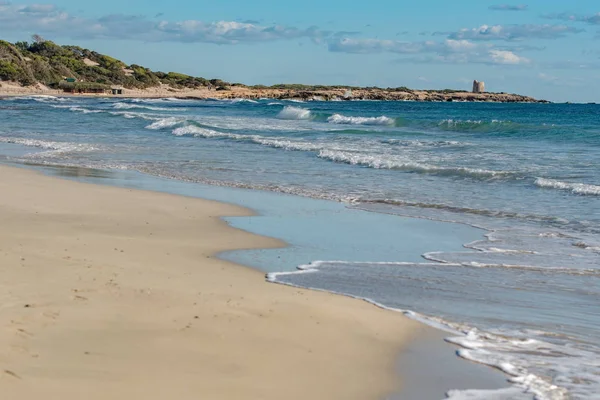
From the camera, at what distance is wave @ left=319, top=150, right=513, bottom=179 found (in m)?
18.8

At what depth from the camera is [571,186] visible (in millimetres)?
16344

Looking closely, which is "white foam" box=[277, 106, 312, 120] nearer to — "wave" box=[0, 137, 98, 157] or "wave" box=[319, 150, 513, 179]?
"wave" box=[0, 137, 98, 157]

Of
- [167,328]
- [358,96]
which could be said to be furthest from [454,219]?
[358,96]

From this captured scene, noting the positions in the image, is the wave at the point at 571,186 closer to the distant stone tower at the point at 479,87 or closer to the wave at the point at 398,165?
the wave at the point at 398,165

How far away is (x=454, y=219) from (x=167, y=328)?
7732 millimetres

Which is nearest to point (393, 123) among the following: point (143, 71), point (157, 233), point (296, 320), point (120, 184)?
point (120, 184)

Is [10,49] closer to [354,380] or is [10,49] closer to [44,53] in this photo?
[44,53]

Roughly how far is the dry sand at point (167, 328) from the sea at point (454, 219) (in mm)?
636

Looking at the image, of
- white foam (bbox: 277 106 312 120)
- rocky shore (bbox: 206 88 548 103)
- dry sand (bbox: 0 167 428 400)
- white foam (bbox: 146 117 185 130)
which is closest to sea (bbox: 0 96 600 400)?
dry sand (bbox: 0 167 428 400)

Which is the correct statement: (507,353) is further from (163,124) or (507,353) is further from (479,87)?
(479,87)

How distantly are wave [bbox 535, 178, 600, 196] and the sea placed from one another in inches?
1.5

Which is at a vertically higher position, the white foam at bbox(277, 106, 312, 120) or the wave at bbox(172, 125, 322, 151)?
the white foam at bbox(277, 106, 312, 120)

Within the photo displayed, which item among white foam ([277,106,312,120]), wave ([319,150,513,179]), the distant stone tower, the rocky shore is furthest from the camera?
the distant stone tower

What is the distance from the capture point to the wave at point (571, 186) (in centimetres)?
1574
